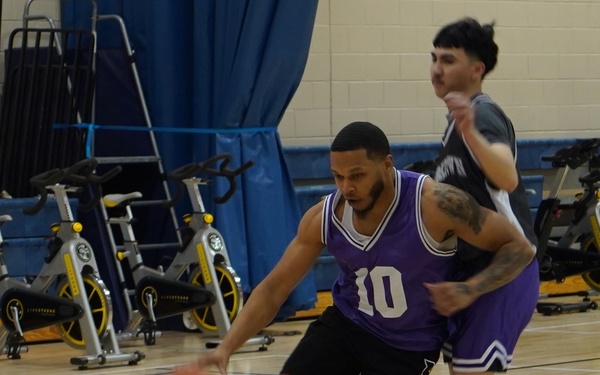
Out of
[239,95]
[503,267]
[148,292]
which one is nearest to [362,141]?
[503,267]

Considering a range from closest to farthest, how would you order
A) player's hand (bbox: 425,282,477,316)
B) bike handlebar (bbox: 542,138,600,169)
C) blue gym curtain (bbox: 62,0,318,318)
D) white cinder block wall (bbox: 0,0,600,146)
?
player's hand (bbox: 425,282,477,316), blue gym curtain (bbox: 62,0,318,318), bike handlebar (bbox: 542,138,600,169), white cinder block wall (bbox: 0,0,600,146)

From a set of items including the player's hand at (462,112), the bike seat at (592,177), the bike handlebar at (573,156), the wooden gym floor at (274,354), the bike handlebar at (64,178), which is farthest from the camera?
the bike seat at (592,177)

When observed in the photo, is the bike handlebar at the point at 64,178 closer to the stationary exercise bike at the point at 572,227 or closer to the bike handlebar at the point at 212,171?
the bike handlebar at the point at 212,171

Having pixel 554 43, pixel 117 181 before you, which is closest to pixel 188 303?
pixel 117 181

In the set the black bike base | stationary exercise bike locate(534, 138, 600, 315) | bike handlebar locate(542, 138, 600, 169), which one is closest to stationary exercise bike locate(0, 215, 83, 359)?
stationary exercise bike locate(534, 138, 600, 315)

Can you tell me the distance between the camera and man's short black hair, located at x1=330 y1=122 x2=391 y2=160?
3.59 meters

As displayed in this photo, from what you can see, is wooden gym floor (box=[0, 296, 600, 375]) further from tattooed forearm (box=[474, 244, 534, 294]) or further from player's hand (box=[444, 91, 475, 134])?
player's hand (box=[444, 91, 475, 134])

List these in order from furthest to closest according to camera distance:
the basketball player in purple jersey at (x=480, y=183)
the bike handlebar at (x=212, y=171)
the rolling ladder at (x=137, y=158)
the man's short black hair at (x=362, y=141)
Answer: the rolling ladder at (x=137, y=158)
the bike handlebar at (x=212, y=171)
the basketball player in purple jersey at (x=480, y=183)
the man's short black hair at (x=362, y=141)

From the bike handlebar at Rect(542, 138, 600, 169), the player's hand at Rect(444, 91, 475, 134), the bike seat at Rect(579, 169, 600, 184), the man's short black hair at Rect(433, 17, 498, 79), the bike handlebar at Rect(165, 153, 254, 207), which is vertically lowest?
the bike seat at Rect(579, 169, 600, 184)

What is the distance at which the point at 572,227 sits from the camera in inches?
376

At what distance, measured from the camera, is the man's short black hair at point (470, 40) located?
388cm

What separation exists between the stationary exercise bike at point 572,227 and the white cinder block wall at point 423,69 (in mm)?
1357

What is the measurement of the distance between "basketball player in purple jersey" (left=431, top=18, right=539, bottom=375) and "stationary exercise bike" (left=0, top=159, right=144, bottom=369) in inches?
143

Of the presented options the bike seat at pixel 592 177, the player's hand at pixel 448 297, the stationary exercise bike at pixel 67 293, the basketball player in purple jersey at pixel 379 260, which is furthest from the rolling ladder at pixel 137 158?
the player's hand at pixel 448 297
